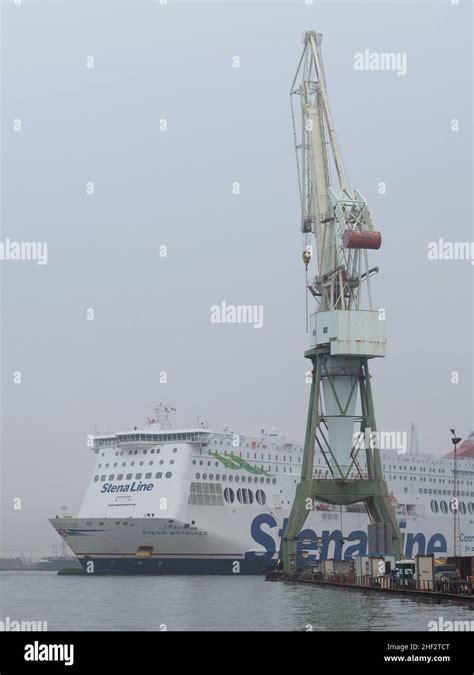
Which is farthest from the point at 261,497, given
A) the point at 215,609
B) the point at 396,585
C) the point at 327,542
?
the point at 215,609

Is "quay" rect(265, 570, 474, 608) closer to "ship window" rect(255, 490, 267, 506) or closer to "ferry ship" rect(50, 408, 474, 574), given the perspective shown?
"ferry ship" rect(50, 408, 474, 574)

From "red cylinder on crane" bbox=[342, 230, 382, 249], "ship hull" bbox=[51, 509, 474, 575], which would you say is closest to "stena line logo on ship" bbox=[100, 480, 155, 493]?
"ship hull" bbox=[51, 509, 474, 575]

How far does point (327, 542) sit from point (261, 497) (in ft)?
18.7

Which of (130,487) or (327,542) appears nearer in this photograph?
(130,487)

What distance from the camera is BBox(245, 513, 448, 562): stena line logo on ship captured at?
6244cm

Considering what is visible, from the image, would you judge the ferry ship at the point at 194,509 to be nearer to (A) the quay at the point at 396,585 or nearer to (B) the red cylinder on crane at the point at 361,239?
(A) the quay at the point at 396,585

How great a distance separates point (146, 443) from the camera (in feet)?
207

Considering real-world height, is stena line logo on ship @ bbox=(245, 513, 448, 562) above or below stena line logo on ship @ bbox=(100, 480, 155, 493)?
below

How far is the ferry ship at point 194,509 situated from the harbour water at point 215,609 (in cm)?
917

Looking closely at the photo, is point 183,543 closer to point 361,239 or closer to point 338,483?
point 338,483

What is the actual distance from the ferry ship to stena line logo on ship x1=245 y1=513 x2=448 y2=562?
65mm

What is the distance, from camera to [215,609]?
115 feet

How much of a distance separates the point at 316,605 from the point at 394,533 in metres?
17.7

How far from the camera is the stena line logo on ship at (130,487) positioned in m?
61.0
